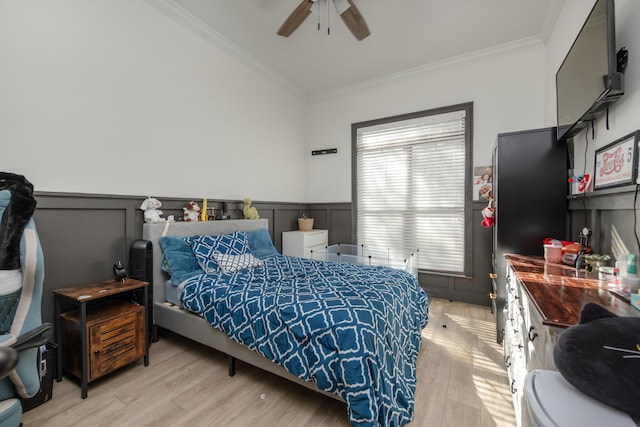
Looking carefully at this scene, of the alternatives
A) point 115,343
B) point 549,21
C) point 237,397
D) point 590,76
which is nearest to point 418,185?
point 549,21

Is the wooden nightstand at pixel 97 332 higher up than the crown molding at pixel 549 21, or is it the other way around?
the crown molding at pixel 549 21

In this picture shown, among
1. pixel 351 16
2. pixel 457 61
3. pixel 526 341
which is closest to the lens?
pixel 526 341

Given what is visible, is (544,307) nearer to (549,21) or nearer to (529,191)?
(529,191)

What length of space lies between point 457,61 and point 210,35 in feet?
10.1

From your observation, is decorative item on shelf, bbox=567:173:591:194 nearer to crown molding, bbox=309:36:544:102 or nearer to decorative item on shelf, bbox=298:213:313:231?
crown molding, bbox=309:36:544:102

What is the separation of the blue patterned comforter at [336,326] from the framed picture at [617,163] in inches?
54.3

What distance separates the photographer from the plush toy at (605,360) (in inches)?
22.5

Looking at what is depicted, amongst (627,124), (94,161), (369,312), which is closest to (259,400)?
(369,312)

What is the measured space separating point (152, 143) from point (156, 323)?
65.5 inches

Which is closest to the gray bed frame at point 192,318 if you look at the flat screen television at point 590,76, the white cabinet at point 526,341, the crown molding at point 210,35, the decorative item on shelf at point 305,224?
the white cabinet at point 526,341

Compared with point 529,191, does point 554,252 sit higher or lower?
lower

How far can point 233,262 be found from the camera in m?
2.49

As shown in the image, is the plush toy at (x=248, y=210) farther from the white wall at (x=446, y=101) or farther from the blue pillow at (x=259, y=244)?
the white wall at (x=446, y=101)

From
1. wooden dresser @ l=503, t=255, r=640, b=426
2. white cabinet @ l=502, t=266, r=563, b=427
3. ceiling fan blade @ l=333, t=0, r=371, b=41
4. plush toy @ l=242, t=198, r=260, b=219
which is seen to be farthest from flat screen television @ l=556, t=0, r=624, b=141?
plush toy @ l=242, t=198, r=260, b=219
